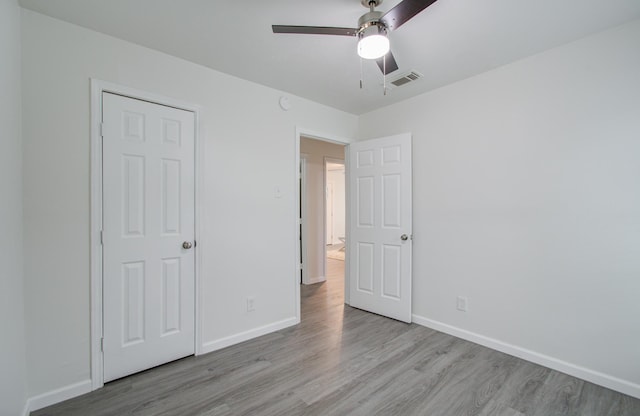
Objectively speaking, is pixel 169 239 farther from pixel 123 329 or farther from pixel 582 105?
pixel 582 105

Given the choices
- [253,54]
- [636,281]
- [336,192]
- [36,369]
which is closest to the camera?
[36,369]

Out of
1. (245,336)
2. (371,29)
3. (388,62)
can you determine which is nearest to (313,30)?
(371,29)

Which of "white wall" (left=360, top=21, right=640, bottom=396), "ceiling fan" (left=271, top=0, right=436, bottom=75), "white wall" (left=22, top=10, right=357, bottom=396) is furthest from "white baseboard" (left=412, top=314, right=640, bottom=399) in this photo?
"ceiling fan" (left=271, top=0, right=436, bottom=75)

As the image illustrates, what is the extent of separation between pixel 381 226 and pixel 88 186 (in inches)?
108

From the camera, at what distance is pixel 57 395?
1.84 m

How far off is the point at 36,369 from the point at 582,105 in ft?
13.7

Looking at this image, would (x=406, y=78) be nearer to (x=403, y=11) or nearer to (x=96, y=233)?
(x=403, y=11)

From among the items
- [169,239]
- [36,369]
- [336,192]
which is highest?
[336,192]

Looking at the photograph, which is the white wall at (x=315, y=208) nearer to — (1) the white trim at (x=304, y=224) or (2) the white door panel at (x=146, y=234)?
(1) the white trim at (x=304, y=224)

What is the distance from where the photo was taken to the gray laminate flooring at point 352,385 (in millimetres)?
1805

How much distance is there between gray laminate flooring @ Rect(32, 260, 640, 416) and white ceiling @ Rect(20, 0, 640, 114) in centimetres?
251

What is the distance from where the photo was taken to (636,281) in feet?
6.31

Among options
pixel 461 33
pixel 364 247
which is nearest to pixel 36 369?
pixel 364 247

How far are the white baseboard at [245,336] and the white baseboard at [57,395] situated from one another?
31.1 inches
